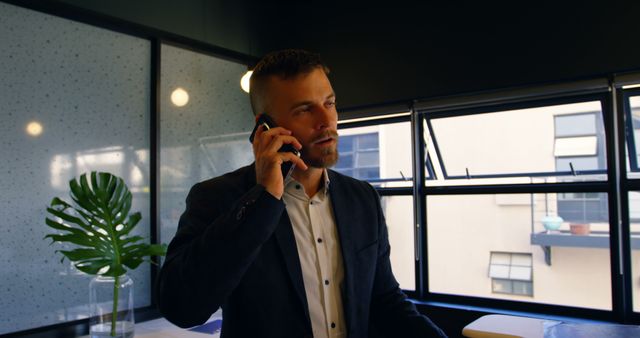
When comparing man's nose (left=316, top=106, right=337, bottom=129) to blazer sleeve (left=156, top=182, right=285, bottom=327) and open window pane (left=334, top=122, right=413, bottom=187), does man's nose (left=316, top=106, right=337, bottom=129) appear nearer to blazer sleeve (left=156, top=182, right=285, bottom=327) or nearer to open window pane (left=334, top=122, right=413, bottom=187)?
blazer sleeve (left=156, top=182, right=285, bottom=327)

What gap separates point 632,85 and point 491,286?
1791 millimetres

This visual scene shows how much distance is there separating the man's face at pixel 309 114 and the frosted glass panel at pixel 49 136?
2.49 m

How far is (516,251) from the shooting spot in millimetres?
4152

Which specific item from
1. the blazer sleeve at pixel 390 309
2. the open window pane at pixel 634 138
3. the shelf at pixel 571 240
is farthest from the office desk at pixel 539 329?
the open window pane at pixel 634 138

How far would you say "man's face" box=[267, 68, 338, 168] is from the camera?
3.99 ft

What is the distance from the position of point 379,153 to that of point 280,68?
3308mm

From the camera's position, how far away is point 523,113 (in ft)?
12.3

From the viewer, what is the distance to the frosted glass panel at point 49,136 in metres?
3.04

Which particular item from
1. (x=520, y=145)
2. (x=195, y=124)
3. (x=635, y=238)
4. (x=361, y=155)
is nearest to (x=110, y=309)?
(x=195, y=124)

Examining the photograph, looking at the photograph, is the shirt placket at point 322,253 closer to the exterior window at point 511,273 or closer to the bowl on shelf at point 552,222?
the bowl on shelf at point 552,222

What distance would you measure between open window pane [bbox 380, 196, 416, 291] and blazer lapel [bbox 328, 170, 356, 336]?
295 cm

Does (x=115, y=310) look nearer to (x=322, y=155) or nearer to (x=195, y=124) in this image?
(x=195, y=124)

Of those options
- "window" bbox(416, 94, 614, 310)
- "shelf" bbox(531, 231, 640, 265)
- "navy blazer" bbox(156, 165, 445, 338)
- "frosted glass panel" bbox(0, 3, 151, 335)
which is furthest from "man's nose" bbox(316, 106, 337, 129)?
"shelf" bbox(531, 231, 640, 265)

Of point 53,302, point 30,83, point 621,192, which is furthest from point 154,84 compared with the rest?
point 621,192
